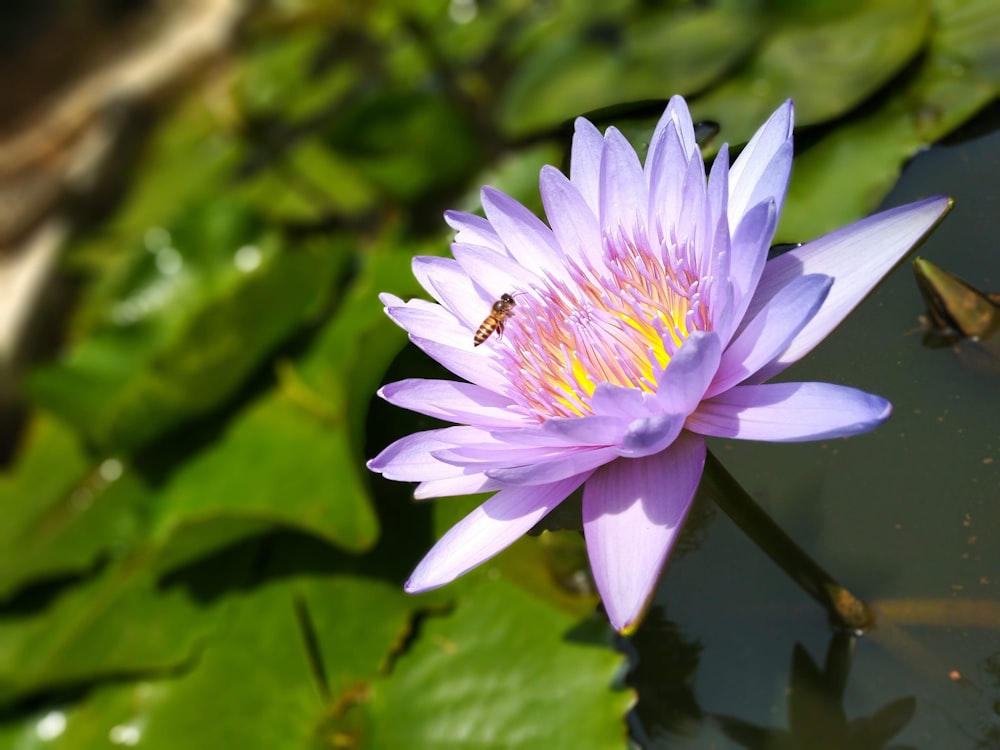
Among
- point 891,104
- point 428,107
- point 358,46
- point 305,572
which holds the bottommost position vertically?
point 305,572

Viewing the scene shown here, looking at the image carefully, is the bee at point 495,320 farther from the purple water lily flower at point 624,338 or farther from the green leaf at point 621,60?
the green leaf at point 621,60

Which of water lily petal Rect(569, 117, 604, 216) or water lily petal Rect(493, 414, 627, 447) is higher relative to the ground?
water lily petal Rect(569, 117, 604, 216)

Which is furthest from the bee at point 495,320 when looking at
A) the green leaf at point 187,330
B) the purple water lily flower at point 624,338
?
the green leaf at point 187,330

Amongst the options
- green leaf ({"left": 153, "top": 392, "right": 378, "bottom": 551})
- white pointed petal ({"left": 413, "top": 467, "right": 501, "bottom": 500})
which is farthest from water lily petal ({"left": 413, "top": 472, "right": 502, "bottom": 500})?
green leaf ({"left": 153, "top": 392, "right": 378, "bottom": 551})

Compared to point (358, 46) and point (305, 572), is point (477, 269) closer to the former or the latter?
point (305, 572)

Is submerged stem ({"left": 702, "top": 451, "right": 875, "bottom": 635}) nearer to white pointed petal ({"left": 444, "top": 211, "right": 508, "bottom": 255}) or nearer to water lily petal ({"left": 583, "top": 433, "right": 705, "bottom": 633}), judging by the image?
water lily petal ({"left": 583, "top": 433, "right": 705, "bottom": 633})

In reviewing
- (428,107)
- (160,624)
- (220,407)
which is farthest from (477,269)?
(428,107)

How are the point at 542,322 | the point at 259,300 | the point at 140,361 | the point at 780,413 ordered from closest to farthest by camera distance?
the point at 780,413
the point at 542,322
the point at 259,300
the point at 140,361
